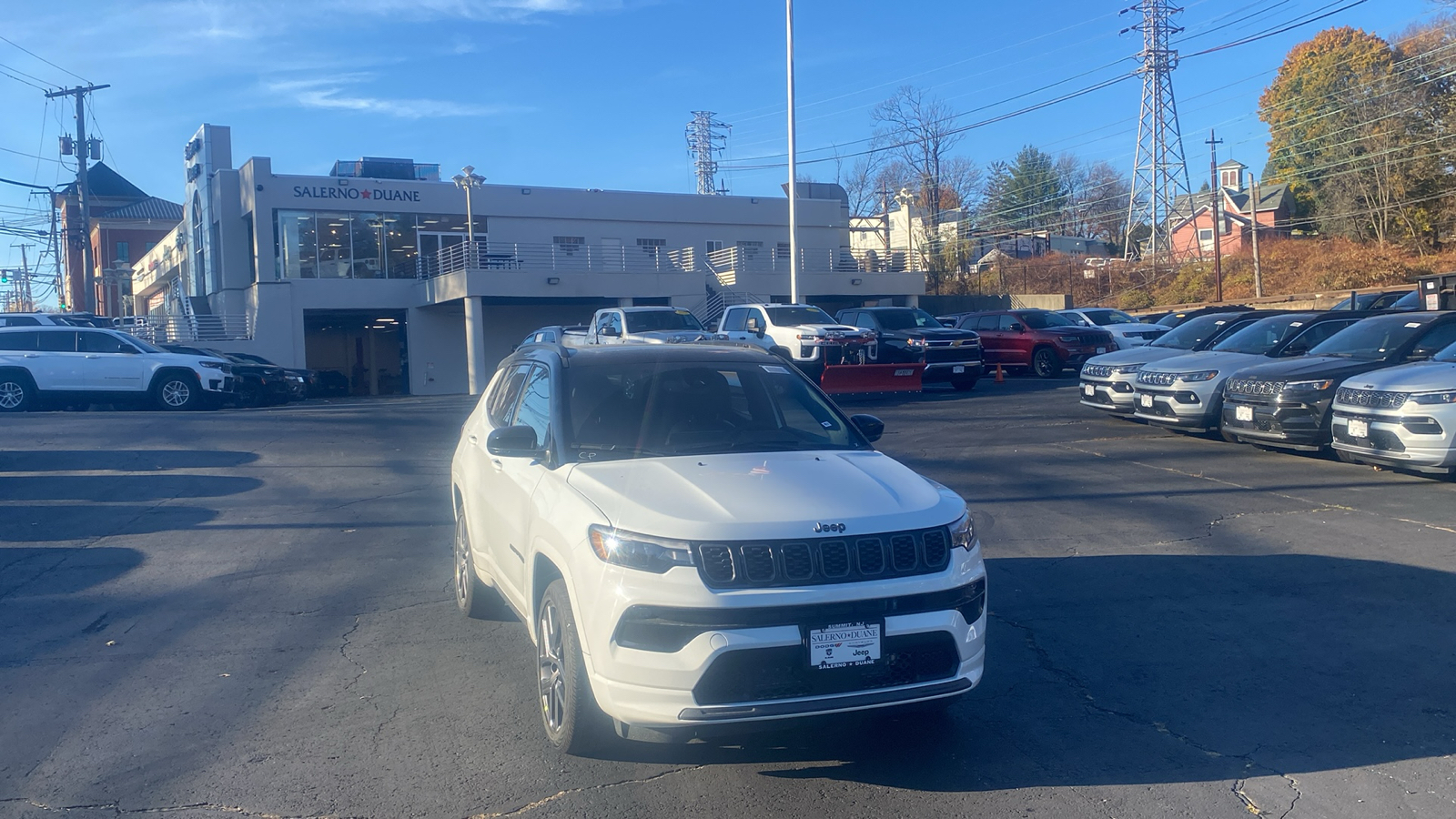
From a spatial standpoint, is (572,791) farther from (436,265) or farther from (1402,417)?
(436,265)

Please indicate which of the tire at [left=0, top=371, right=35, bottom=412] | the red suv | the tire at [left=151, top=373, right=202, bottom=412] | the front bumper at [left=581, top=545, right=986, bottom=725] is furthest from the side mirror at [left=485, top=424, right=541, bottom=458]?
the red suv

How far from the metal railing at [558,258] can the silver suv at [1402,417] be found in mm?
29531

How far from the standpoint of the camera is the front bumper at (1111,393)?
49.3ft

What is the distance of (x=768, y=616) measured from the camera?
4070 mm

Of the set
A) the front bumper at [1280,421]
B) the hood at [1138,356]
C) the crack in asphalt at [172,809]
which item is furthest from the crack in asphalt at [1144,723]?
the hood at [1138,356]

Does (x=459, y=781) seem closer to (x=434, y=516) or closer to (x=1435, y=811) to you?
(x=1435, y=811)

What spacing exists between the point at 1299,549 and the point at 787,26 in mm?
26008

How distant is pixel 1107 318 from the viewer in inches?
1192

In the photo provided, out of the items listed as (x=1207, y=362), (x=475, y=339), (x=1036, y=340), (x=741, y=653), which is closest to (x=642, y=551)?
(x=741, y=653)

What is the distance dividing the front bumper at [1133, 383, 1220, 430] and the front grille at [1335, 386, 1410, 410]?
229 cm

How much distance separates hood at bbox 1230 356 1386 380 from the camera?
475 inches

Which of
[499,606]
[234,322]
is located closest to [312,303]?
[234,322]

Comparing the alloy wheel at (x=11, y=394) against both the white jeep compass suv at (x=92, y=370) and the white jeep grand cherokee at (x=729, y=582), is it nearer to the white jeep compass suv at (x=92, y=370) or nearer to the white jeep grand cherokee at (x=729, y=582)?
the white jeep compass suv at (x=92, y=370)

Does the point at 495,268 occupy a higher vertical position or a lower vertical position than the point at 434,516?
higher
